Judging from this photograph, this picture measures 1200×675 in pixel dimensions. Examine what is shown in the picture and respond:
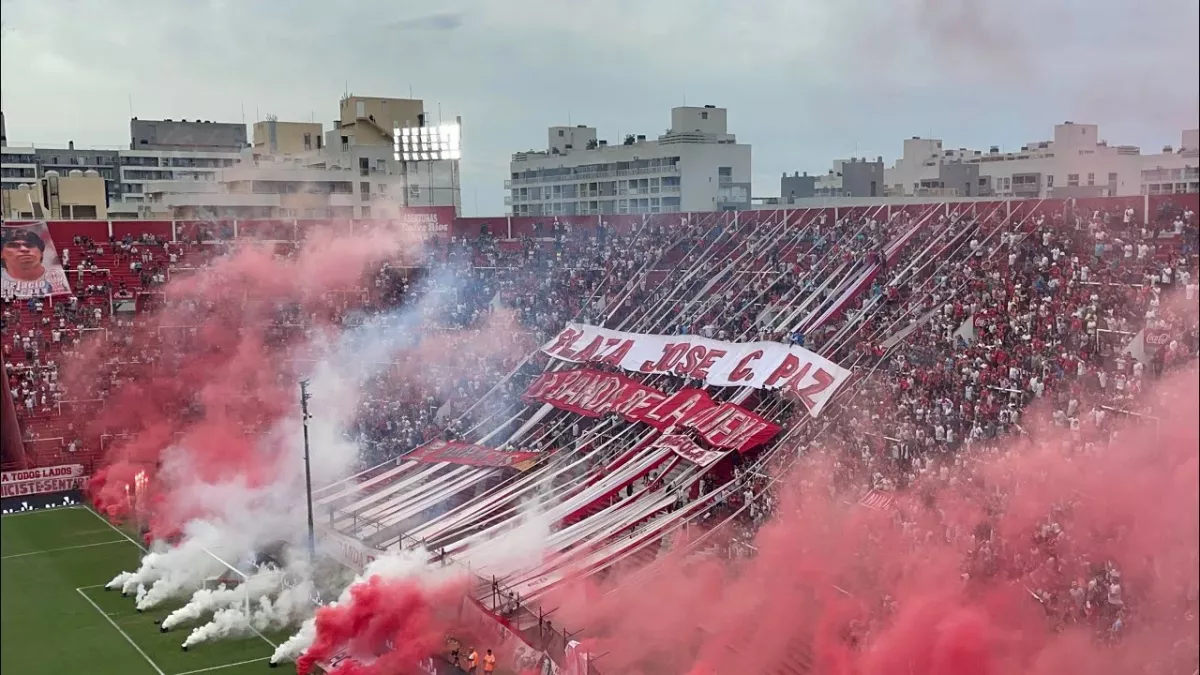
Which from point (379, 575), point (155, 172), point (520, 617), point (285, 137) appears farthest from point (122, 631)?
point (155, 172)

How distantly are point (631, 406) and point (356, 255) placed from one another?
6.57 m

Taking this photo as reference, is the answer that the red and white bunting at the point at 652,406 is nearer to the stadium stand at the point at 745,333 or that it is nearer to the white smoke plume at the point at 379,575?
the stadium stand at the point at 745,333

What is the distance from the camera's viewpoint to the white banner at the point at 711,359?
1015cm

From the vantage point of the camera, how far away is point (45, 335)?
48.0 feet

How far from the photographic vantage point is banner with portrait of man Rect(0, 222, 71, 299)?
7.36 metres

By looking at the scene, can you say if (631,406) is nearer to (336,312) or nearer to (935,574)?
(935,574)

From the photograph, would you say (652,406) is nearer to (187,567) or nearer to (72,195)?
(187,567)

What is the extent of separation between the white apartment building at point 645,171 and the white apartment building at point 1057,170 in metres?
3.50

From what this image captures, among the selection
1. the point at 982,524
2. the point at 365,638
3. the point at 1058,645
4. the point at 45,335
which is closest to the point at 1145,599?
the point at 1058,645

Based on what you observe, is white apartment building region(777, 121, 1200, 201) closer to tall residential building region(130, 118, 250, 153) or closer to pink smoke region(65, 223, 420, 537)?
pink smoke region(65, 223, 420, 537)

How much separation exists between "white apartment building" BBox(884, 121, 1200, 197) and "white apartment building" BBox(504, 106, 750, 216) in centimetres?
350

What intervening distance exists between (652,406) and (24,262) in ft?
18.6

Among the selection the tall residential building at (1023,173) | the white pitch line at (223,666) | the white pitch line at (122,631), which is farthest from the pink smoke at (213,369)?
the tall residential building at (1023,173)

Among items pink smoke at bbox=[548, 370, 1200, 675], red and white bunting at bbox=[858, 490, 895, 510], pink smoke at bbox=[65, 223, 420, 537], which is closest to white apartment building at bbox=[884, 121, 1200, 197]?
pink smoke at bbox=[548, 370, 1200, 675]
